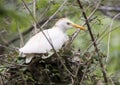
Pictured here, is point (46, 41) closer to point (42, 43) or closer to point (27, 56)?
point (42, 43)

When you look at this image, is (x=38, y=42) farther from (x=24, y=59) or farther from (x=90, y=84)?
(x=90, y=84)

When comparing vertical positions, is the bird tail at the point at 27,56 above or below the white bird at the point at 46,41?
below

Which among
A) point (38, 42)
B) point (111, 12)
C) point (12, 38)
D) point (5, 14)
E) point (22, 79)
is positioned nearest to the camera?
point (5, 14)

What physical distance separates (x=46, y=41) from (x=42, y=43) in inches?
1.7

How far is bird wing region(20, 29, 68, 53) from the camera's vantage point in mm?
1886

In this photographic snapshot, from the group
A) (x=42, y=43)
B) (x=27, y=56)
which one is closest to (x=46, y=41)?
(x=42, y=43)

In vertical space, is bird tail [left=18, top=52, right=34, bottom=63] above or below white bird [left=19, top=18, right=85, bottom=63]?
below

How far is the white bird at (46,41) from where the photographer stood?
6.15ft

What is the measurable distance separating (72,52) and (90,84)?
0.76 ft

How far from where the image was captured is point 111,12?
4.13 meters

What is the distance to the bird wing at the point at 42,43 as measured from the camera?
1.89m

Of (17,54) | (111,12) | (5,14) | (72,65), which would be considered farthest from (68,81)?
(111,12)

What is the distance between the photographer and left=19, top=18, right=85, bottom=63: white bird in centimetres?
188

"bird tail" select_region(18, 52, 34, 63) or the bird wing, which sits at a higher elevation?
the bird wing
